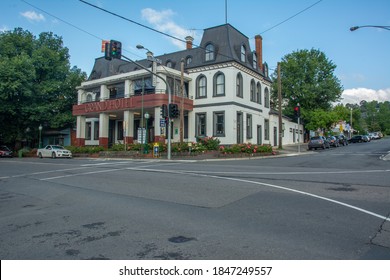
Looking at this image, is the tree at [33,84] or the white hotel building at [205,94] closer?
the white hotel building at [205,94]

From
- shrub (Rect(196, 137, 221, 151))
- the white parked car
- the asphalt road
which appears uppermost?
shrub (Rect(196, 137, 221, 151))

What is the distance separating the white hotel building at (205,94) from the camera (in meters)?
28.9

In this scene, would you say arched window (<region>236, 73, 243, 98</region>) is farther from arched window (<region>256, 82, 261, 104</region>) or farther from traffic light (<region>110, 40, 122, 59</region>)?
traffic light (<region>110, 40, 122, 59</region>)

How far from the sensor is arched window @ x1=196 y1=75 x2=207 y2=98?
30594mm

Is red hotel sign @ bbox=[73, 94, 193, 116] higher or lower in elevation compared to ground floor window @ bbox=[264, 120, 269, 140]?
higher

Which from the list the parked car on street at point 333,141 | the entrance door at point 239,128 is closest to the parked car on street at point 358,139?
the parked car on street at point 333,141

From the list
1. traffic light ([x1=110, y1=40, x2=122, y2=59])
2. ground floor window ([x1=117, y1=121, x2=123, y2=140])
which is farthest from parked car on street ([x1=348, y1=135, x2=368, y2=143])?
traffic light ([x1=110, y1=40, x2=122, y2=59])

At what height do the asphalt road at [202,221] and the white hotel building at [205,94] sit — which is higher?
the white hotel building at [205,94]

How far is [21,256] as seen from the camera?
402 centimetres

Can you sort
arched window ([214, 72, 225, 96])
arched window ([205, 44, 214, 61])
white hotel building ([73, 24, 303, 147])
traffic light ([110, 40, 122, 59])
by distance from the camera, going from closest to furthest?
traffic light ([110, 40, 122, 59]) → white hotel building ([73, 24, 303, 147]) → arched window ([214, 72, 225, 96]) → arched window ([205, 44, 214, 61])

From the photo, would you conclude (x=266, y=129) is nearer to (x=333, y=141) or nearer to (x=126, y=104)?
(x=333, y=141)

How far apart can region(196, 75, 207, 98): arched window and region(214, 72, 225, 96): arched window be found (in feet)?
4.33

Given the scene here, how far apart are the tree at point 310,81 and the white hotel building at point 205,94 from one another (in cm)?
1185

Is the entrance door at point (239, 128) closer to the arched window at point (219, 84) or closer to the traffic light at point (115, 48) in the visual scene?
the arched window at point (219, 84)
